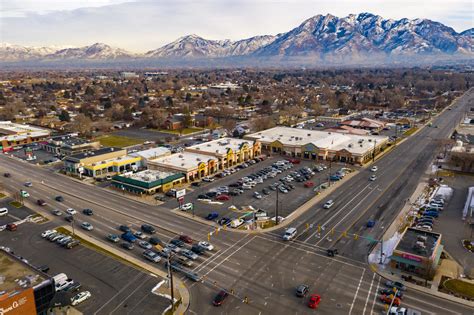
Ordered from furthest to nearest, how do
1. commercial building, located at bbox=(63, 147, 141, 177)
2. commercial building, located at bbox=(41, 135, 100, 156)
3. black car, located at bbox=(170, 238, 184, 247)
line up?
commercial building, located at bbox=(41, 135, 100, 156), commercial building, located at bbox=(63, 147, 141, 177), black car, located at bbox=(170, 238, 184, 247)

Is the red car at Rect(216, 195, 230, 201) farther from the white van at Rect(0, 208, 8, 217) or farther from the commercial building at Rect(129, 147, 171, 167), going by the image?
the white van at Rect(0, 208, 8, 217)

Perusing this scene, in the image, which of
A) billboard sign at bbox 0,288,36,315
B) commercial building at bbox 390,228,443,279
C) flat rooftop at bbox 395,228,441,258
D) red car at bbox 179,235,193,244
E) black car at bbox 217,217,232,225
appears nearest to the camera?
billboard sign at bbox 0,288,36,315

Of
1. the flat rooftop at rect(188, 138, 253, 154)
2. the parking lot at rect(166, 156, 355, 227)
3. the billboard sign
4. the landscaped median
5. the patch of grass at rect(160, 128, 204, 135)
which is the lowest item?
the patch of grass at rect(160, 128, 204, 135)

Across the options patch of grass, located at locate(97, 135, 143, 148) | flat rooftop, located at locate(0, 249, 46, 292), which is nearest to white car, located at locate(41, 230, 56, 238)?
flat rooftop, located at locate(0, 249, 46, 292)

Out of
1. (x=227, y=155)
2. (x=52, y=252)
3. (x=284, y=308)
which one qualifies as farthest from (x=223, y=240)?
(x=227, y=155)

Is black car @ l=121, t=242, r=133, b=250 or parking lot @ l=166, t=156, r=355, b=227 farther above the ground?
black car @ l=121, t=242, r=133, b=250

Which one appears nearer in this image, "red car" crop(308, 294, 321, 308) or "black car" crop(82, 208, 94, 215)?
"red car" crop(308, 294, 321, 308)

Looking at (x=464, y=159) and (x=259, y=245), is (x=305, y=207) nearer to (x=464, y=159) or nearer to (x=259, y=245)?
(x=259, y=245)

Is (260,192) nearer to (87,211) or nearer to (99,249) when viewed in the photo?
(87,211)
